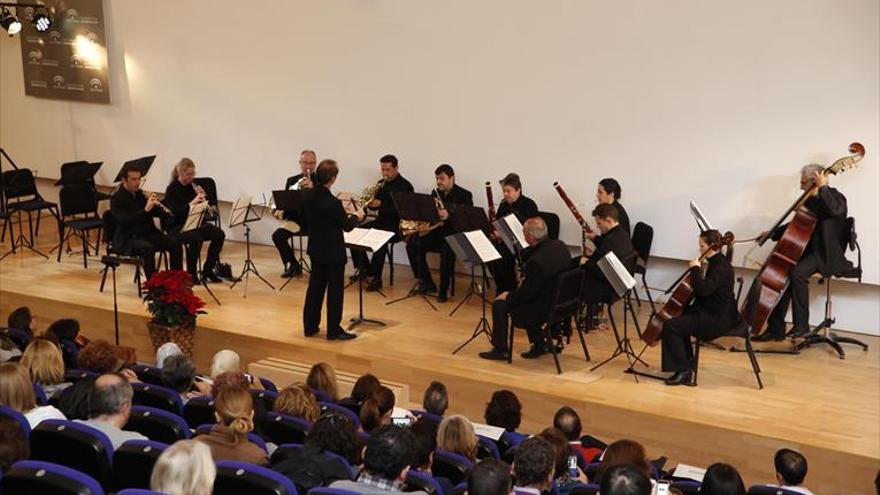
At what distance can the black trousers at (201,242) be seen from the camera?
1022 cm

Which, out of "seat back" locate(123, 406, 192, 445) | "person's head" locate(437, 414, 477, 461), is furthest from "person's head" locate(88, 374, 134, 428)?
"person's head" locate(437, 414, 477, 461)

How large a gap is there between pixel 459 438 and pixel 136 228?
591 cm

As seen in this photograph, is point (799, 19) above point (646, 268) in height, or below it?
above

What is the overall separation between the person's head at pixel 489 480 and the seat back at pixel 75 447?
160 centimetres

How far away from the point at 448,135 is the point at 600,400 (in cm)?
393

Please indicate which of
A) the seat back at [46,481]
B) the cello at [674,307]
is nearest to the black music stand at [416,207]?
the cello at [674,307]

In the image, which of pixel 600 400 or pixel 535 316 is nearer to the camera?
pixel 600 400

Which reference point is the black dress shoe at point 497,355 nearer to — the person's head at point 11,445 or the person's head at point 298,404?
the person's head at point 298,404

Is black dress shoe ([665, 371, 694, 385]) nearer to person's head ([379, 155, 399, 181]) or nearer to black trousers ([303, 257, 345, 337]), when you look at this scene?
black trousers ([303, 257, 345, 337])

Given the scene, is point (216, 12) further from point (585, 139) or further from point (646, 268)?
point (646, 268)

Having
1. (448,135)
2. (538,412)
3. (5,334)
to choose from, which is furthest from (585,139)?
(5,334)

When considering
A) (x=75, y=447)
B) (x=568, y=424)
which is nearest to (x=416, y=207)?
(x=568, y=424)

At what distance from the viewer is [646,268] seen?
9656mm

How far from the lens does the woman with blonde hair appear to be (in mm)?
5965
